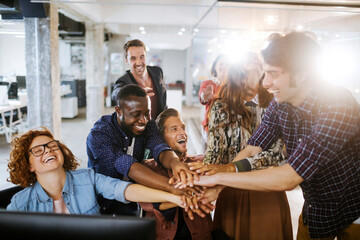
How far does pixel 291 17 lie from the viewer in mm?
7949

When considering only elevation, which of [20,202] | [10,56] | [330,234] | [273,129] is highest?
[10,56]

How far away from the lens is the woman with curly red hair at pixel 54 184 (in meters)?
1.57

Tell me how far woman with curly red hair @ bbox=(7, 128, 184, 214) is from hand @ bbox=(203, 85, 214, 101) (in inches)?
91.2

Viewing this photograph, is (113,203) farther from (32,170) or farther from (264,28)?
(264,28)

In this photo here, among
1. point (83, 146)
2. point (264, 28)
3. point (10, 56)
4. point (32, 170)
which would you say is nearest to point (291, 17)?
point (264, 28)

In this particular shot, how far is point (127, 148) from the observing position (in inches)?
76.0

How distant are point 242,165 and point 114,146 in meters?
0.73

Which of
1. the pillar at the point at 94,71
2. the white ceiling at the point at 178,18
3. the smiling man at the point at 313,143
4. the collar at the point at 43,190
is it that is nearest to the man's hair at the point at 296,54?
the smiling man at the point at 313,143

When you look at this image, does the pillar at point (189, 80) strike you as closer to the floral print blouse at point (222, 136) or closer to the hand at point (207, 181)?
the floral print blouse at point (222, 136)

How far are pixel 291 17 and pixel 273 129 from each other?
23.4ft

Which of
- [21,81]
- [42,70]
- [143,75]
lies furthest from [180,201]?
[21,81]

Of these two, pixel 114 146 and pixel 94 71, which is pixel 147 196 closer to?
pixel 114 146

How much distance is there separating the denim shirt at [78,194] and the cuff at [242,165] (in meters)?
0.61

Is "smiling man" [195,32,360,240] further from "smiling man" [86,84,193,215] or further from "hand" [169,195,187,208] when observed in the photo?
"smiling man" [86,84,193,215]
